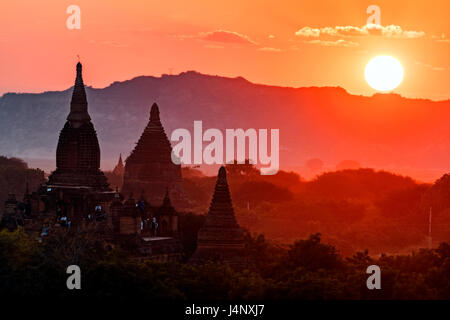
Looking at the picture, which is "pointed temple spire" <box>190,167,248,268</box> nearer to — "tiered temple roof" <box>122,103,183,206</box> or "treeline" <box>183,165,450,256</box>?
"tiered temple roof" <box>122,103,183,206</box>

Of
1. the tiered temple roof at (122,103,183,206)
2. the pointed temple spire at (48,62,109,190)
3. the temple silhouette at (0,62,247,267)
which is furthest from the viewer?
the tiered temple roof at (122,103,183,206)

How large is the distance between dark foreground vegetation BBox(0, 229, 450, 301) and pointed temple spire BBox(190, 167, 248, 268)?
0.90m

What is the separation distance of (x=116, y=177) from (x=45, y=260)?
7651 cm

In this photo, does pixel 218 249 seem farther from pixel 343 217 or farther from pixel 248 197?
pixel 248 197

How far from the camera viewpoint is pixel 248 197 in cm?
13050

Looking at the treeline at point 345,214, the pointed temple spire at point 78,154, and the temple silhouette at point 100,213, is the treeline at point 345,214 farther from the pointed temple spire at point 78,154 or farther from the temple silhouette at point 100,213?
the temple silhouette at point 100,213

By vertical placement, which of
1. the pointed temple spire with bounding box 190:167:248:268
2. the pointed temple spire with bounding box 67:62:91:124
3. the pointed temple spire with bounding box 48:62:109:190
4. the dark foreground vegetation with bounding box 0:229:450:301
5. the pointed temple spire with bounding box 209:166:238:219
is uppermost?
the pointed temple spire with bounding box 67:62:91:124

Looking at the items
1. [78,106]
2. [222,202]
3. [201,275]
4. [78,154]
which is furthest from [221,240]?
[78,106]

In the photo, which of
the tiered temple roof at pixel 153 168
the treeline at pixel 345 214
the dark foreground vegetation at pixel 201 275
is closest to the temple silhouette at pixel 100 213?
the dark foreground vegetation at pixel 201 275

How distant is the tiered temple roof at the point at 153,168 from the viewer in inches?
3046

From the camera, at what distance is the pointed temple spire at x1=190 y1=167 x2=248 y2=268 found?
55906mm

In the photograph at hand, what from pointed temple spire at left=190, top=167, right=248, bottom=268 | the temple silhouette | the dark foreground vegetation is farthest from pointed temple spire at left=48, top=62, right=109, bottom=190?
pointed temple spire at left=190, top=167, right=248, bottom=268

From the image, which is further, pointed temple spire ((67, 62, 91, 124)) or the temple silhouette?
Result: pointed temple spire ((67, 62, 91, 124))
